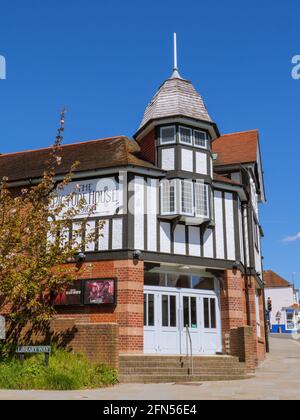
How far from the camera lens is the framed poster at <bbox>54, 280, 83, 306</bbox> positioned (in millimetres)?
16078

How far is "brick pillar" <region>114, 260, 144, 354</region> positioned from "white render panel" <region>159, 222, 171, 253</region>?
1.08 meters

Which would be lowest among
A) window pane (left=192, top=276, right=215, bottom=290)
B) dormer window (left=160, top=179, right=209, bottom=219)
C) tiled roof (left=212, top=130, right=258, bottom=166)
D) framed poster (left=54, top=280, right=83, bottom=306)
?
framed poster (left=54, top=280, right=83, bottom=306)

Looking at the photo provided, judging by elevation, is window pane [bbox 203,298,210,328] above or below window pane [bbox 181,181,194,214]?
below

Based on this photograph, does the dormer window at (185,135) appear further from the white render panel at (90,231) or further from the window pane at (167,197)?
the white render panel at (90,231)

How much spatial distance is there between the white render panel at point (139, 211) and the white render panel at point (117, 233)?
469 mm

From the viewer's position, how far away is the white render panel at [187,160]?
17625mm

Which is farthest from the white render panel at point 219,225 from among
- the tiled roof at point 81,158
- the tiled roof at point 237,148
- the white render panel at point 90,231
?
the white render panel at point 90,231

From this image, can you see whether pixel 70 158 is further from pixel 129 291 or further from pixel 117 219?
pixel 129 291

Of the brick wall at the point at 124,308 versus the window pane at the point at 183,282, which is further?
the window pane at the point at 183,282

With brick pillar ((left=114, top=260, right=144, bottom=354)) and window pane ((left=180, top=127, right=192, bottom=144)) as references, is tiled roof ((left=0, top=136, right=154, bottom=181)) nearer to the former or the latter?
window pane ((left=180, top=127, right=192, bottom=144))

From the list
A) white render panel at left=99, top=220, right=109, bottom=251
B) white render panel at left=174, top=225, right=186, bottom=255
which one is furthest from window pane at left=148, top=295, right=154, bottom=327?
white render panel at left=99, top=220, right=109, bottom=251

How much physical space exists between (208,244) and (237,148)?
6.54 meters

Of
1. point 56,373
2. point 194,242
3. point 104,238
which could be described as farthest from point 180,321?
point 56,373

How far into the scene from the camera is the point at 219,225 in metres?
17.9
